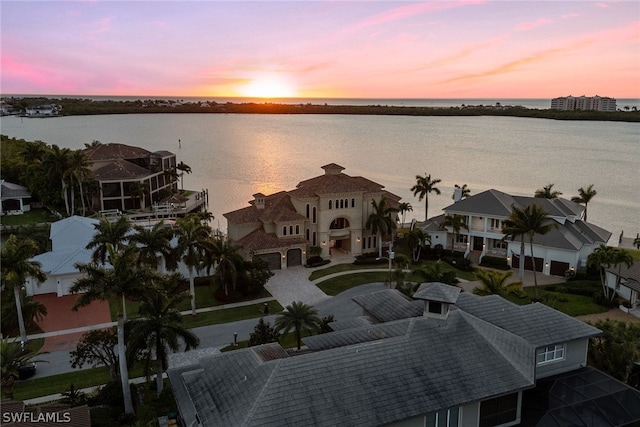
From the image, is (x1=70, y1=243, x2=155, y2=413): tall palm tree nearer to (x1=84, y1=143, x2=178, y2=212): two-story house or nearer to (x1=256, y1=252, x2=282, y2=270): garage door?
(x1=256, y1=252, x2=282, y2=270): garage door

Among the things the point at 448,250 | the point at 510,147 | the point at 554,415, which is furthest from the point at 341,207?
the point at 510,147

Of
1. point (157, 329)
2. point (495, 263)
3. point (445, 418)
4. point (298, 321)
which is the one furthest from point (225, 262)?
point (495, 263)

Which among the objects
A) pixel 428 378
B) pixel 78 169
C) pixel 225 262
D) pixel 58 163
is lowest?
pixel 225 262

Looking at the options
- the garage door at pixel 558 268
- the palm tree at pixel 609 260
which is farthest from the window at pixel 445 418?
the garage door at pixel 558 268

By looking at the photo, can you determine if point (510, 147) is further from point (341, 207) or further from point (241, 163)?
point (341, 207)

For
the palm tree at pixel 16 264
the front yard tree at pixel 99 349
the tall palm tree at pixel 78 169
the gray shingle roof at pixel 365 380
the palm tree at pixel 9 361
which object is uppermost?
the tall palm tree at pixel 78 169

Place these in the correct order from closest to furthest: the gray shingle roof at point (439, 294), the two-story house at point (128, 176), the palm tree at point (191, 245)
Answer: the gray shingle roof at point (439, 294) → the palm tree at point (191, 245) → the two-story house at point (128, 176)

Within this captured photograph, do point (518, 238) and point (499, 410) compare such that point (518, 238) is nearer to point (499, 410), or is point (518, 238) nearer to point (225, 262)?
point (225, 262)

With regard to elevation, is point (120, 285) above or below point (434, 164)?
above

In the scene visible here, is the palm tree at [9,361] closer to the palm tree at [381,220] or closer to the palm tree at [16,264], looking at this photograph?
the palm tree at [16,264]
